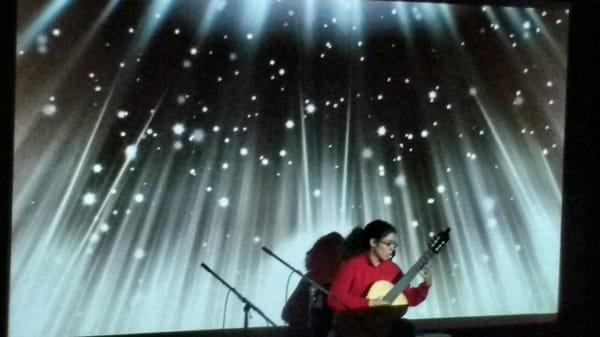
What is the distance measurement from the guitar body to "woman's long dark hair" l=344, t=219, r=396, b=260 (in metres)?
0.18

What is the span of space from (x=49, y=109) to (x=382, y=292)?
1447 mm

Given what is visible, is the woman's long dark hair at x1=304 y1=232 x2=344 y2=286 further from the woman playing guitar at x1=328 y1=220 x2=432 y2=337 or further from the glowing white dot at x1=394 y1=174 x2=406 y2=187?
the glowing white dot at x1=394 y1=174 x2=406 y2=187

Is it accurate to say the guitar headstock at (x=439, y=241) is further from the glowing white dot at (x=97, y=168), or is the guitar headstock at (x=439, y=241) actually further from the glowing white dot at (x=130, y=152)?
the glowing white dot at (x=97, y=168)

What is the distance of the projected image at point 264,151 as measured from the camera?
2840 mm

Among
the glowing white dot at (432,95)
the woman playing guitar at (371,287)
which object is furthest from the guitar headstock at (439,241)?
the glowing white dot at (432,95)

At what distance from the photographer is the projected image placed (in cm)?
284

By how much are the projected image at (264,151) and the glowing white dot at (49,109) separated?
0.08 feet

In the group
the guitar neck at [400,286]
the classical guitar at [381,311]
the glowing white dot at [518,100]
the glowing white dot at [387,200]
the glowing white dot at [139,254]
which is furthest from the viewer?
the glowing white dot at [518,100]

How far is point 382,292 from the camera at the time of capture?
2.88 m

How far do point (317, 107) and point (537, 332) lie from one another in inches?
60.0

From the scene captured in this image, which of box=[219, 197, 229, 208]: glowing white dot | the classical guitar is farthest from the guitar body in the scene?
box=[219, 197, 229, 208]: glowing white dot

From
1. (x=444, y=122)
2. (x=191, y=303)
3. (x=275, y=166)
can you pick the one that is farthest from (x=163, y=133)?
(x=444, y=122)

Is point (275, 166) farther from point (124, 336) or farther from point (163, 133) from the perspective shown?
point (124, 336)

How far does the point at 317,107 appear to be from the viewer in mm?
3154
